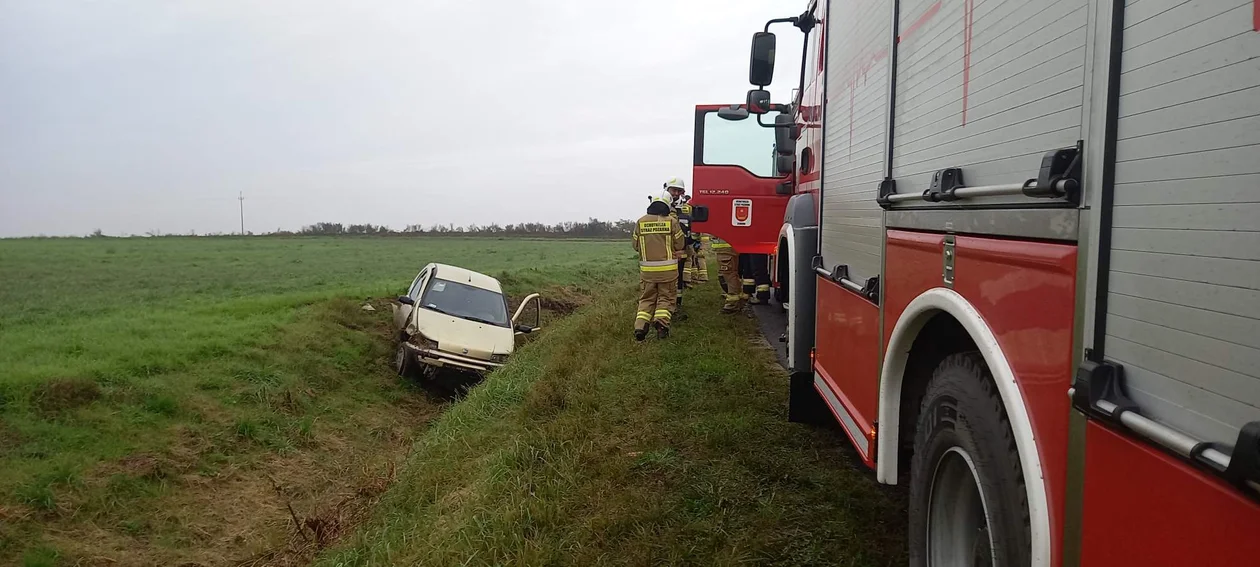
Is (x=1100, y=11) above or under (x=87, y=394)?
above

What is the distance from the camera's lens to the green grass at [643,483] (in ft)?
11.7

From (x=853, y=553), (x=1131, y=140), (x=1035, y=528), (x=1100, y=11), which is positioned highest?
(x=1100, y=11)

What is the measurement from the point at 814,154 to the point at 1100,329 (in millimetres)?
3886

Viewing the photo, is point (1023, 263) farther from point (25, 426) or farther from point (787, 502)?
point (25, 426)

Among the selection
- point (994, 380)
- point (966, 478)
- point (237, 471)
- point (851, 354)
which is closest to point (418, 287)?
point (237, 471)

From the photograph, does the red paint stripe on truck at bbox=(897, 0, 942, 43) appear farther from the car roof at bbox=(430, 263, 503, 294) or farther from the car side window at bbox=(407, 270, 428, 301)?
the car roof at bbox=(430, 263, 503, 294)

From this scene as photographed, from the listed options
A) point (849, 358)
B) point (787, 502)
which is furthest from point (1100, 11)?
point (787, 502)

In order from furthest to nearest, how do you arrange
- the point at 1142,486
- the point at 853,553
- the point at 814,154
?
the point at 814,154
the point at 853,553
the point at 1142,486

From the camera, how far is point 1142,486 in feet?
4.32

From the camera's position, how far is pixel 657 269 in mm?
8336

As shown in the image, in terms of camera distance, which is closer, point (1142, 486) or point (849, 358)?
point (1142, 486)

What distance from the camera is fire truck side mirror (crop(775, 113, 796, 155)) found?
658 cm

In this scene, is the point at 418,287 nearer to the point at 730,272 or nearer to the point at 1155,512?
the point at 730,272

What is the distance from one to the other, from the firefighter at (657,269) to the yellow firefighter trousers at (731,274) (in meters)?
1.57
